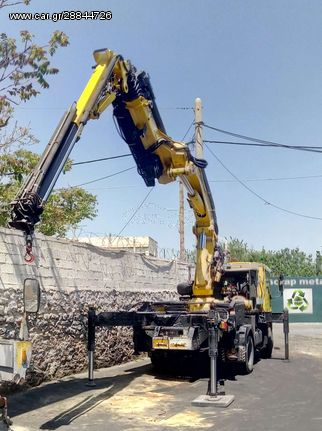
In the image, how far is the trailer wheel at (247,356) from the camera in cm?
1263

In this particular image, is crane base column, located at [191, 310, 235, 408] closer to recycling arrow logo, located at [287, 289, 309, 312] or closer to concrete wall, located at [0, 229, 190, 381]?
concrete wall, located at [0, 229, 190, 381]

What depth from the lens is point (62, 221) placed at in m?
21.8

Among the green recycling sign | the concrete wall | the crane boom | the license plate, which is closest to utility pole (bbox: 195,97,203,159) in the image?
the concrete wall

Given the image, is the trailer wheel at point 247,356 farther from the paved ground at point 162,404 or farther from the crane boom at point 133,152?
the crane boom at point 133,152

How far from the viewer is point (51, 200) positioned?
22156 millimetres

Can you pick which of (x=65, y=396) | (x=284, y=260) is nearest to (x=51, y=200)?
(x=65, y=396)

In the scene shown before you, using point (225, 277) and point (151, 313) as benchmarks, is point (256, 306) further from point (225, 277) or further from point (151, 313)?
point (151, 313)

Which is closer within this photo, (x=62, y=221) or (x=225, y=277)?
(x=225, y=277)

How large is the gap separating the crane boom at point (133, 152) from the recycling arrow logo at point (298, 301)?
1925 centimetres

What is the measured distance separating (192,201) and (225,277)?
9.92ft

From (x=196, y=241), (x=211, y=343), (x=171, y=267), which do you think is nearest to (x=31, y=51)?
(x=196, y=241)

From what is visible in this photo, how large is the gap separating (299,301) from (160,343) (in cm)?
2198

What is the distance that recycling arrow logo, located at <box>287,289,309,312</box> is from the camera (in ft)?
105

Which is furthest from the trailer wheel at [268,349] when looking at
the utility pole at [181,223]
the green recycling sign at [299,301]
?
the green recycling sign at [299,301]
